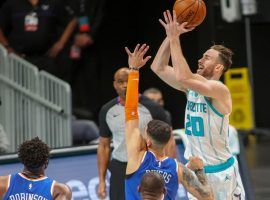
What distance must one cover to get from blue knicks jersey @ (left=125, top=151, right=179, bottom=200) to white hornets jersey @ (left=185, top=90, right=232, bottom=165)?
89 cm

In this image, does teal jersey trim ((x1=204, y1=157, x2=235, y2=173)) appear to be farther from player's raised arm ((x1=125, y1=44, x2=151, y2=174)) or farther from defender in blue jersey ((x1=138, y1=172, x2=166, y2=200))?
defender in blue jersey ((x1=138, y1=172, x2=166, y2=200))

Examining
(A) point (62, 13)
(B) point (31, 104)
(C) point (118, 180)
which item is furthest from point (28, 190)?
(A) point (62, 13)

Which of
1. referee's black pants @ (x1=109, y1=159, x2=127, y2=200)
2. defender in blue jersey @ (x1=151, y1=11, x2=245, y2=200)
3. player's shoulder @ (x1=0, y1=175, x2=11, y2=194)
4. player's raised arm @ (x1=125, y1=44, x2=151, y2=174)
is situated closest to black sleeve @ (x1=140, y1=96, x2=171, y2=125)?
referee's black pants @ (x1=109, y1=159, x2=127, y2=200)

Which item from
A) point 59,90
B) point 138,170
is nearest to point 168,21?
point 138,170

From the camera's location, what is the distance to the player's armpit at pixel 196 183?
660 centimetres

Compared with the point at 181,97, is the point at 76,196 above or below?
below

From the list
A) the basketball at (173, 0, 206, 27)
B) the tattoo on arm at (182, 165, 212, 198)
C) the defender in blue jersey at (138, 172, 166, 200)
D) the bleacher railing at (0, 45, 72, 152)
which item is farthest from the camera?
the bleacher railing at (0, 45, 72, 152)

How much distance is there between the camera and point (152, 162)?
21.4 ft

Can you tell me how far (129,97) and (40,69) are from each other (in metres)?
5.47

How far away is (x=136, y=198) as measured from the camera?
6.60 meters

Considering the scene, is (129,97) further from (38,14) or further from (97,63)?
(97,63)

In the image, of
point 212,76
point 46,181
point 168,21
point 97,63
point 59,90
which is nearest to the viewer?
point 46,181

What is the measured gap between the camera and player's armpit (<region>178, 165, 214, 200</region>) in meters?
6.60

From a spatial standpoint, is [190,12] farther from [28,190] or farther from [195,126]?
[28,190]
